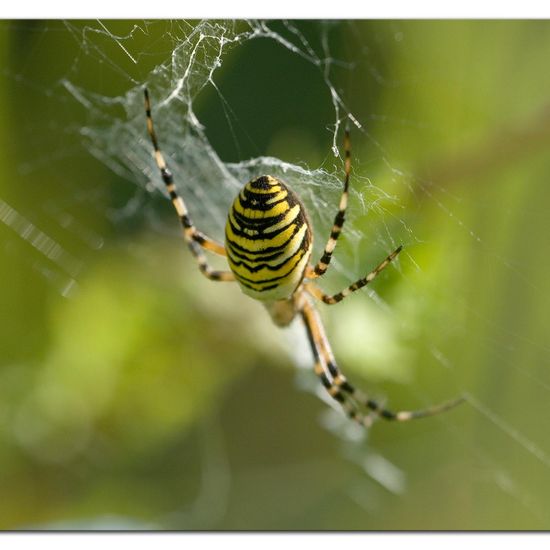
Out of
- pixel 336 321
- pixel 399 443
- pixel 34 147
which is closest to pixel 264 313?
pixel 336 321

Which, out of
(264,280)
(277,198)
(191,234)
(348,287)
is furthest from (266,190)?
(191,234)

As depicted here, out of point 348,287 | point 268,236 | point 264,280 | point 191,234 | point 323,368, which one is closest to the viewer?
point 268,236

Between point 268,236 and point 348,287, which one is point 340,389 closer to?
point 348,287

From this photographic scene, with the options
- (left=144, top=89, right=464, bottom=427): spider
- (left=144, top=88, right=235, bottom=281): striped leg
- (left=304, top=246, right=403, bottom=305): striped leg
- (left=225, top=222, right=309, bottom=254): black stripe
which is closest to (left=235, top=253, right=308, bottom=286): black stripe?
(left=144, top=89, right=464, bottom=427): spider

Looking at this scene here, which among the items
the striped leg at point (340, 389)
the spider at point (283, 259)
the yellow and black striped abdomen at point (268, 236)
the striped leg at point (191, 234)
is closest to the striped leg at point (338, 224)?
the spider at point (283, 259)

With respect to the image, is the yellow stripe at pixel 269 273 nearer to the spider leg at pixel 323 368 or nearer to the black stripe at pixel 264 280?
the black stripe at pixel 264 280

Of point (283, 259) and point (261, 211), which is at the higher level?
point (261, 211)
